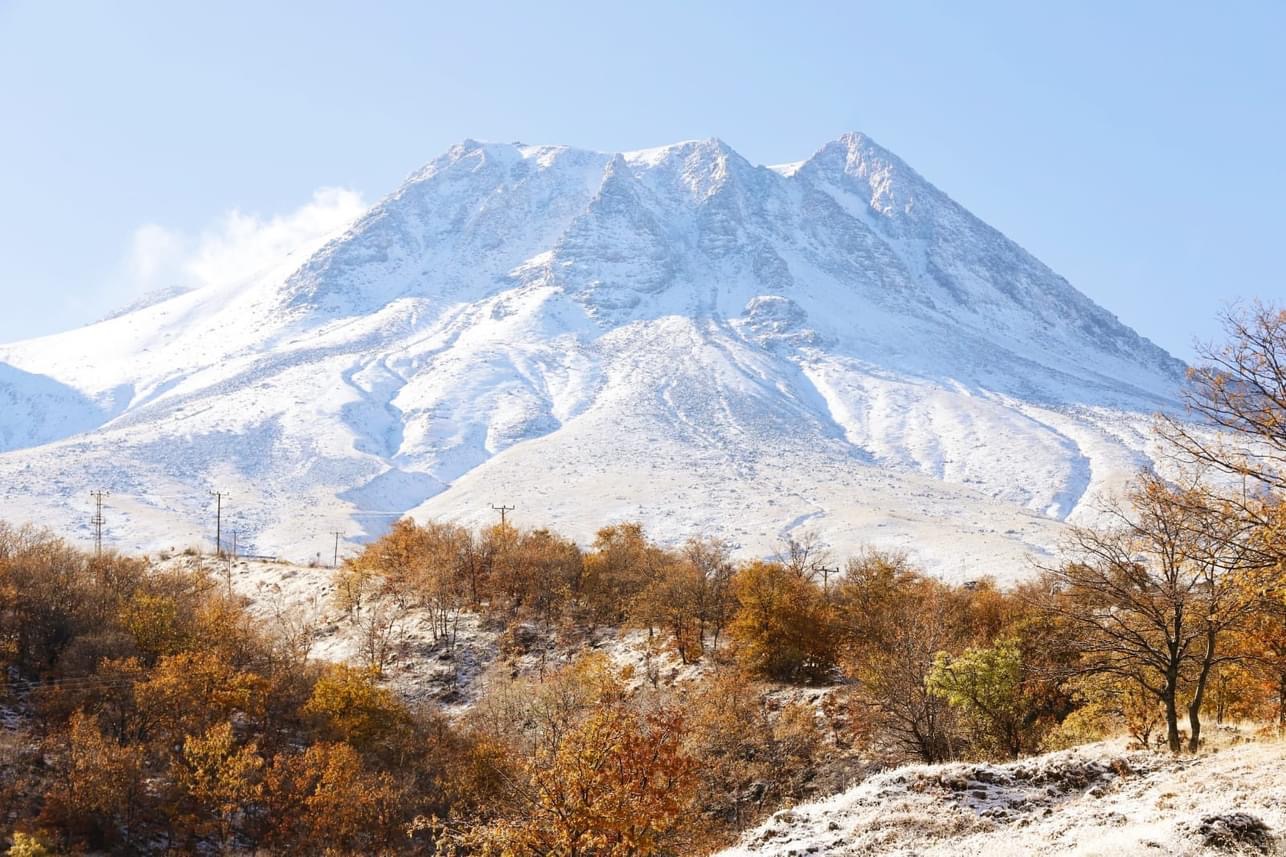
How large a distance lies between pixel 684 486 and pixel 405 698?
12506 cm

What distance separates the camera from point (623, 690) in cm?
5978

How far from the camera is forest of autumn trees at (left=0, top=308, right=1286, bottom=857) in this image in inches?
A: 873

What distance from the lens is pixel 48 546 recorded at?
230 feet

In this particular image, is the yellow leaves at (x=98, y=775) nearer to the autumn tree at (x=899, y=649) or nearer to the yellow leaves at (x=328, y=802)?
the yellow leaves at (x=328, y=802)

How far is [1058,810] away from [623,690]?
145ft

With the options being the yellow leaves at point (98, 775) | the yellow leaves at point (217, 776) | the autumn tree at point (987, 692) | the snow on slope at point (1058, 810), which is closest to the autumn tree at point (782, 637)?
the autumn tree at point (987, 692)

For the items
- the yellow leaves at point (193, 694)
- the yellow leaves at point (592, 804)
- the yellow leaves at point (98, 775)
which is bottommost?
the yellow leaves at point (98, 775)

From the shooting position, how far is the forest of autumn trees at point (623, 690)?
22.2m

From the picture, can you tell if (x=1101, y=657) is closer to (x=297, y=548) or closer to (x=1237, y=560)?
(x=1237, y=560)

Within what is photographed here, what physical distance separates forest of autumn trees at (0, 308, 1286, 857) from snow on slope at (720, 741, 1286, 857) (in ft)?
9.62

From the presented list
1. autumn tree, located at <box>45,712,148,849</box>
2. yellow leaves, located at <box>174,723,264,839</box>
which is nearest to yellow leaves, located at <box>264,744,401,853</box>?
yellow leaves, located at <box>174,723,264,839</box>

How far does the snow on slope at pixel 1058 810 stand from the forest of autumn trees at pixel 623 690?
2932 millimetres

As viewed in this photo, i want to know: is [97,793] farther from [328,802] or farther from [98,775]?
[328,802]

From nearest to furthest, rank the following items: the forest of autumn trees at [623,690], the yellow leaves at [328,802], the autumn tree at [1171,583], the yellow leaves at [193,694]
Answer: the autumn tree at [1171,583]
the forest of autumn trees at [623,690]
the yellow leaves at [328,802]
the yellow leaves at [193,694]
